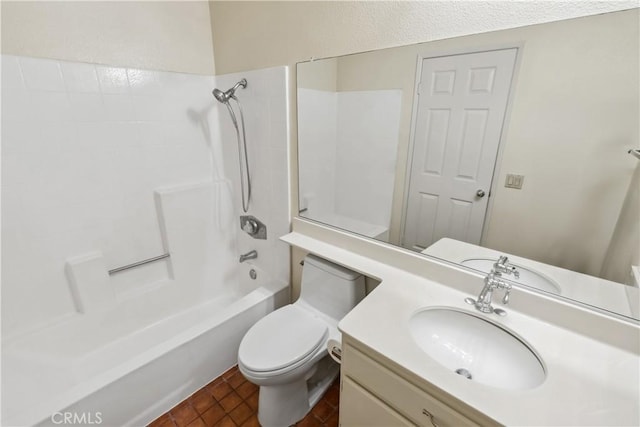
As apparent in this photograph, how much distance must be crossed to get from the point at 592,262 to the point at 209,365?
5.73 ft

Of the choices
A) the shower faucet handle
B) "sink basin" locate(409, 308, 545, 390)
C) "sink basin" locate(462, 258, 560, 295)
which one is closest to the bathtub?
the shower faucet handle

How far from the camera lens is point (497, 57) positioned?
0.93m

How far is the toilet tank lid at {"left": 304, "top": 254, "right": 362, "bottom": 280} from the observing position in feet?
4.42

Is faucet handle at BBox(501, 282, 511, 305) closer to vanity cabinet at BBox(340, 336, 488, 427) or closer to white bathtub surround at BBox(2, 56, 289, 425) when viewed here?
vanity cabinet at BBox(340, 336, 488, 427)

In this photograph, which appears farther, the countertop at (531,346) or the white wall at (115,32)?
the white wall at (115,32)

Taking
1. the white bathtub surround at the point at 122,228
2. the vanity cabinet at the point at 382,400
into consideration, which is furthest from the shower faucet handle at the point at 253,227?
the vanity cabinet at the point at 382,400

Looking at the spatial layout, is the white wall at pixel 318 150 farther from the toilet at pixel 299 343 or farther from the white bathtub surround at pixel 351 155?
the toilet at pixel 299 343

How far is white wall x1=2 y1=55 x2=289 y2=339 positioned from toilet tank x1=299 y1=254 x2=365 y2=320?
0.33 m

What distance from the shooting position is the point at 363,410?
93 cm

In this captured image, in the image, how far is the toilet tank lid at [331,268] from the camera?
1348mm

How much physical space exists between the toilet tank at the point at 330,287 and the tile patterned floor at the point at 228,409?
50cm

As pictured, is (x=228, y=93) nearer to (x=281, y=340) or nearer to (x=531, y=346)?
(x=281, y=340)

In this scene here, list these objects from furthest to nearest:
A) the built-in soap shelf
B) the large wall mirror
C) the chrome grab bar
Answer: the chrome grab bar < the built-in soap shelf < the large wall mirror

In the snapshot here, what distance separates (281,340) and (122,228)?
117cm
